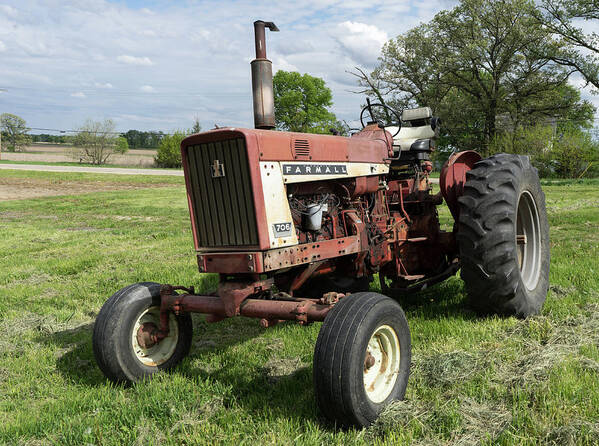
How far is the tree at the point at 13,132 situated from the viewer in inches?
2817

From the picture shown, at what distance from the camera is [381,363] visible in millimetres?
3258

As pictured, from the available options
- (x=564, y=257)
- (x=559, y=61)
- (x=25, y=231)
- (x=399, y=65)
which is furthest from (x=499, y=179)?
(x=399, y=65)

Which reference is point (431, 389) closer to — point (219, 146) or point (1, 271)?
point (219, 146)

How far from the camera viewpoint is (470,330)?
14.0ft

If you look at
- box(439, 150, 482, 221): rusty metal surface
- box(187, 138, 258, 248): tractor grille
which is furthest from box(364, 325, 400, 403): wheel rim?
box(439, 150, 482, 221): rusty metal surface

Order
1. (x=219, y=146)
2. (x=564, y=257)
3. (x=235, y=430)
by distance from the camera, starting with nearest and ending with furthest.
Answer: (x=235, y=430)
(x=219, y=146)
(x=564, y=257)

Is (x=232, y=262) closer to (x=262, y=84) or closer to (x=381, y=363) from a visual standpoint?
(x=381, y=363)

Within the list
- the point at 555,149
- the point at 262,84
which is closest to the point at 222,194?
the point at 262,84

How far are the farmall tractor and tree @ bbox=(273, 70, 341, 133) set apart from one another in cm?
4431

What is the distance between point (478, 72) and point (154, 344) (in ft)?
101

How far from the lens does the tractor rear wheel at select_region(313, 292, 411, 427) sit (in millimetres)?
2828

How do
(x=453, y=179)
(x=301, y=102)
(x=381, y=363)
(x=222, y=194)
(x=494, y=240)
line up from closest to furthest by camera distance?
(x=381, y=363) → (x=222, y=194) → (x=494, y=240) → (x=453, y=179) → (x=301, y=102)

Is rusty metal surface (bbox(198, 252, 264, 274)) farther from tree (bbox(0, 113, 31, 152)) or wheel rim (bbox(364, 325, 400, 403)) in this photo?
tree (bbox(0, 113, 31, 152))

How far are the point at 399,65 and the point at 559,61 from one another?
9432 millimetres
